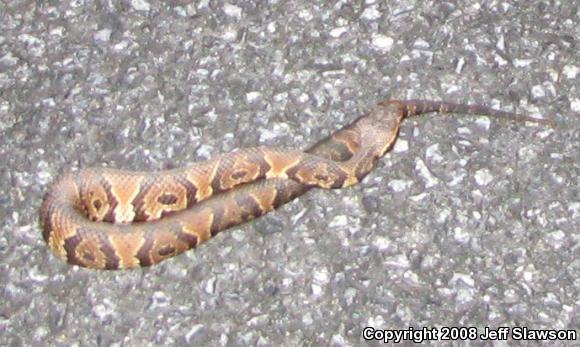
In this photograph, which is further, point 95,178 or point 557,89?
point 557,89

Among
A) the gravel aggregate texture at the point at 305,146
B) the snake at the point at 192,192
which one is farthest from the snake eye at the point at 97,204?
the gravel aggregate texture at the point at 305,146

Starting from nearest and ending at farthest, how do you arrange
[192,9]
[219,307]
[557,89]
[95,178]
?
[219,307]
[95,178]
[557,89]
[192,9]

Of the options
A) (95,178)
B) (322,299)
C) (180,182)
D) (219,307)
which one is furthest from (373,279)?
(95,178)

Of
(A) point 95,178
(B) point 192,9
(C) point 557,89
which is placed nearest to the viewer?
(A) point 95,178

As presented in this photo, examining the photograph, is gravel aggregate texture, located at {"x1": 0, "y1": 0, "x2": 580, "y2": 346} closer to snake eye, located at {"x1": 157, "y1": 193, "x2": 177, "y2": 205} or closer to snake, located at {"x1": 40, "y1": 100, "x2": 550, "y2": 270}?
snake, located at {"x1": 40, "y1": 100, "x2": 550, "y2": 270}

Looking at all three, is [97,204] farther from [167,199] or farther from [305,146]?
[305,146]

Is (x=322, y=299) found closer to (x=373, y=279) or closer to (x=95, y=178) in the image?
(x=373, y=279)
